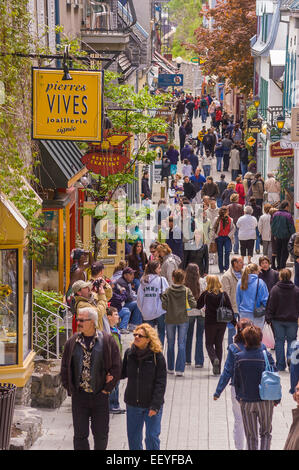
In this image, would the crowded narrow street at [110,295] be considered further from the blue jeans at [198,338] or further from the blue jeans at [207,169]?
the blue jeans at [207,169]

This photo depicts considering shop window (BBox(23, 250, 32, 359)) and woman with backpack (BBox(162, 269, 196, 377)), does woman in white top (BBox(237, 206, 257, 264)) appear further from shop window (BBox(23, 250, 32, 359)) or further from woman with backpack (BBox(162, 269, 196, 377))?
shop window (BBox(23, 250, 32, 359))

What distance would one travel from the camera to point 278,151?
26609 millimetres

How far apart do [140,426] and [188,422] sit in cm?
244

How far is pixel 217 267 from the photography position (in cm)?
2377

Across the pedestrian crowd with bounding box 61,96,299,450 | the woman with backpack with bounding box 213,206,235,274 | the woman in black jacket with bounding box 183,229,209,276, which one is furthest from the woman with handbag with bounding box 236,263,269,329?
the woman with backpack with bounding box 213,206,235,274

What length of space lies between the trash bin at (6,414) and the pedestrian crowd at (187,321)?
0.87 meters

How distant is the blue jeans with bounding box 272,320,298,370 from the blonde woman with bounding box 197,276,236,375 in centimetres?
70

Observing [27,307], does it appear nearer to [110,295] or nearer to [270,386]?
[110,295]

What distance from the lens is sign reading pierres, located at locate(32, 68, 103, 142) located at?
41.5 ft

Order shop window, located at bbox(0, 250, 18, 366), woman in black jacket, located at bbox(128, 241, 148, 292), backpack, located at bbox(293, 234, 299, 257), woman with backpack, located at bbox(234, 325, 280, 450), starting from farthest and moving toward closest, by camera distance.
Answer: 1. backpack, located at bbox(293, 234, 299, 257)
2. woman in black jacket, located at bbox(128, 241, 148, 292)
3. shop window, located at bbox(0, 250, 18, 366)
4. woman with backpack, located at bbox(234, 325, 280, 450)

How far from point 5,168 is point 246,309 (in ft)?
15.7

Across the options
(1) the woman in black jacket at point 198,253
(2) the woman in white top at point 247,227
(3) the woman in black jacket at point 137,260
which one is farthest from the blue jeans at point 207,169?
(3) the woman in black jacket at point 137,260

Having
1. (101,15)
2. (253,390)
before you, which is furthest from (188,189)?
(253,390)
